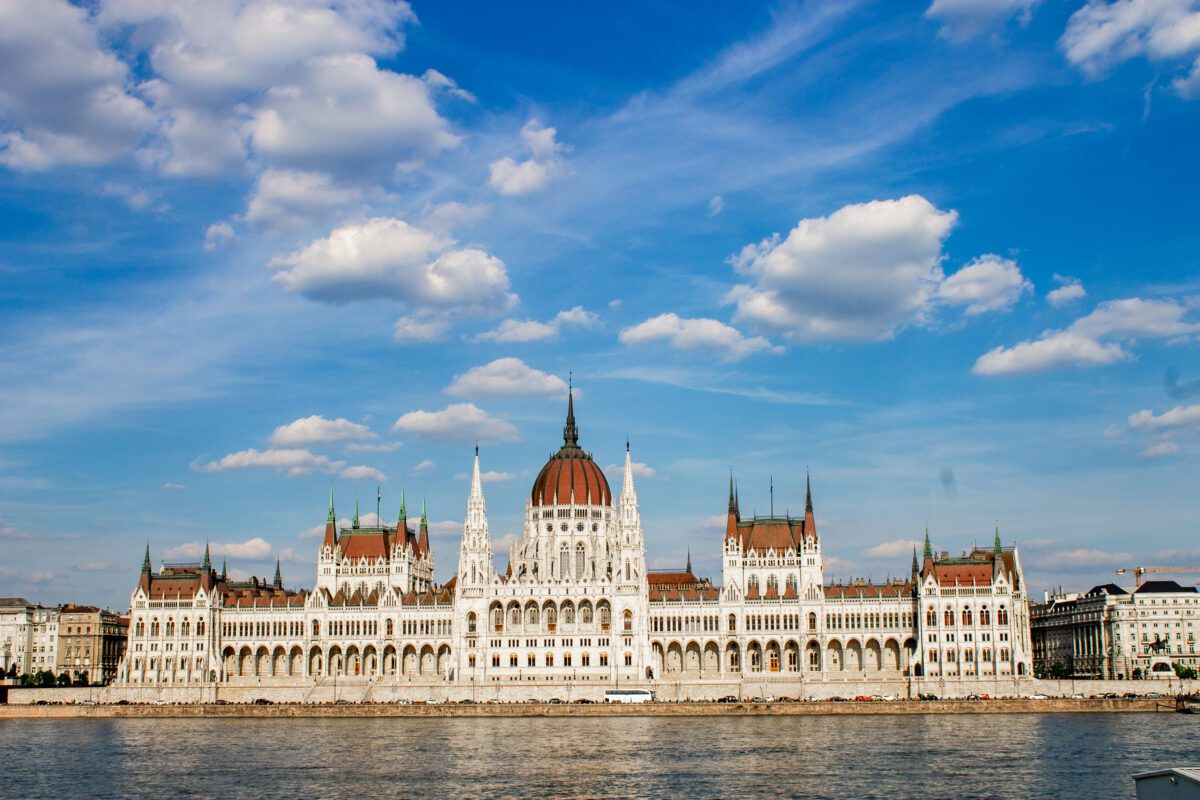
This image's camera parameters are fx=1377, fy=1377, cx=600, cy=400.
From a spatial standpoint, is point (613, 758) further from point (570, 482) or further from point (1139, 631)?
point (1139, 631)

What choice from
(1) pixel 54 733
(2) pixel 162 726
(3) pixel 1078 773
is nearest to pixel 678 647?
(2) pixel 162 726

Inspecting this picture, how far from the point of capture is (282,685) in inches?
5389

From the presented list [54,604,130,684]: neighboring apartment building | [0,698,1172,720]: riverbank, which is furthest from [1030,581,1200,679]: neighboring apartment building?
[54,604,130,684]: neighboring apartment building

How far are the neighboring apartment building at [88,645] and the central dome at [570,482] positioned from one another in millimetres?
61005

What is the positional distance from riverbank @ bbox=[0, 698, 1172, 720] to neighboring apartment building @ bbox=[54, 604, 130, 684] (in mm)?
46769

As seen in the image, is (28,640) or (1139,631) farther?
(28,640)

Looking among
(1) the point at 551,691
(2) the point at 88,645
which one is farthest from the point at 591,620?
(2) the point at 88,645

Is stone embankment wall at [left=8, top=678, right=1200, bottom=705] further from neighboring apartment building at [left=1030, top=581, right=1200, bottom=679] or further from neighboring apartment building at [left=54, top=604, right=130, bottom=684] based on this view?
neighboring apartment building at [left=54, top=604, right=130, bottom=684]

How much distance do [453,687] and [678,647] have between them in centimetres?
2431

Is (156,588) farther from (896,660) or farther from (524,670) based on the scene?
(896,660)

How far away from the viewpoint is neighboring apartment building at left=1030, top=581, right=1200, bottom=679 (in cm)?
15138

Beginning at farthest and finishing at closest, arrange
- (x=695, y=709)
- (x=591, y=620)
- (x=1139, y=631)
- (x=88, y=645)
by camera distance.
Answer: (x=88, y=645), (x=1139, y=631), (x=591, y=620), (x=695, y=709)

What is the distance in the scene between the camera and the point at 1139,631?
152375 mm

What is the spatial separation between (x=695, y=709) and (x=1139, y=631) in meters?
62.4
